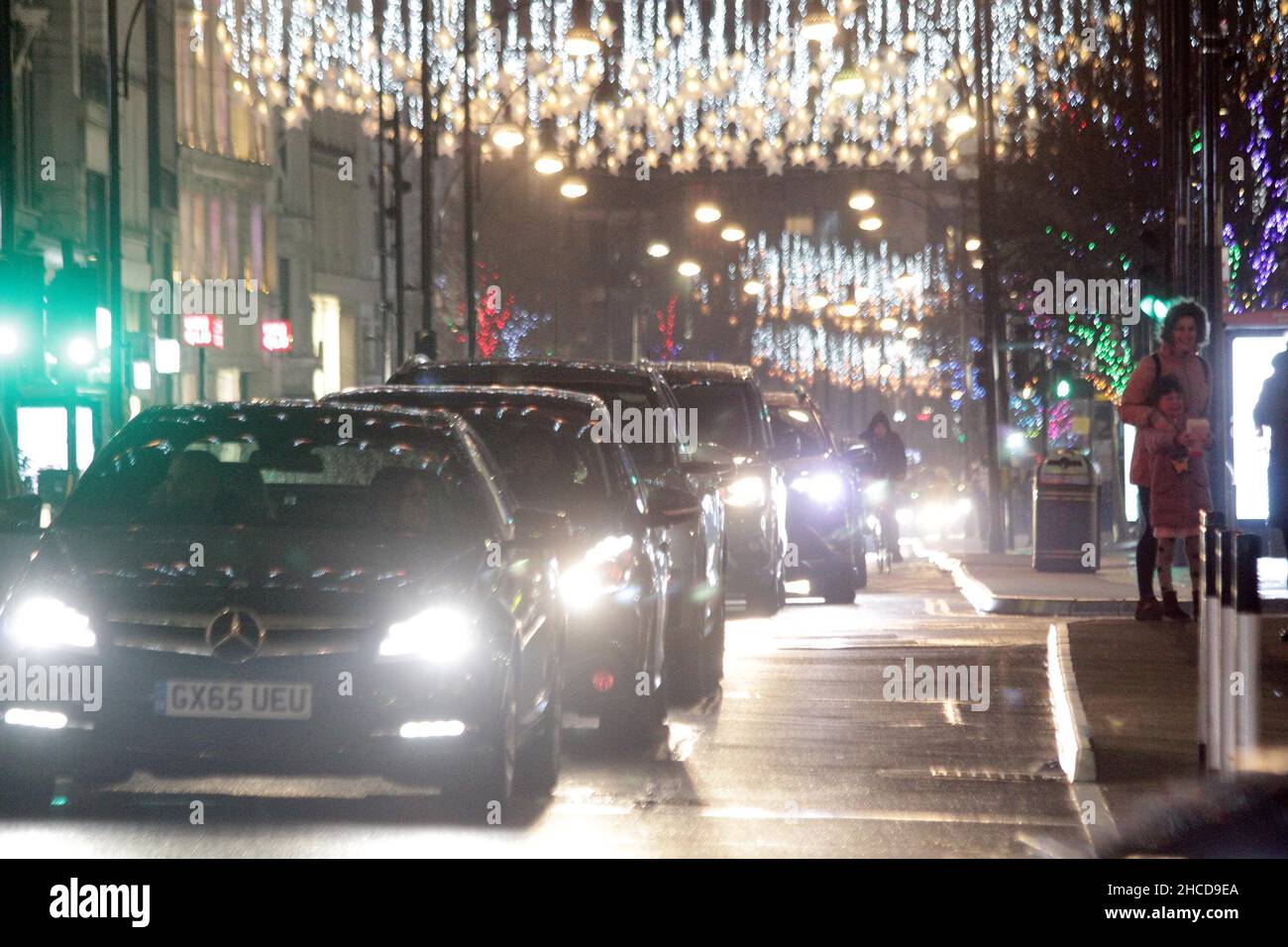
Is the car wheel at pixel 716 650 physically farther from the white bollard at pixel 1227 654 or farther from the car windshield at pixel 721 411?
the car windshield at pixel 721 411

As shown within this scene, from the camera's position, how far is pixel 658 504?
12109 mm

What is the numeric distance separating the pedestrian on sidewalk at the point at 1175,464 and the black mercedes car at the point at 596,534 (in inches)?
192

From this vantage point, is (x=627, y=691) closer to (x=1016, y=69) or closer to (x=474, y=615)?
(x=474, y=615)

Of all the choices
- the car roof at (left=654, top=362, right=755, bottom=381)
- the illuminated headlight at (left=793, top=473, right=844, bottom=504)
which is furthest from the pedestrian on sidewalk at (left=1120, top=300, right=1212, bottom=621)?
the illuminated headlight at (left=793, top=473, right=844, bottom=504)

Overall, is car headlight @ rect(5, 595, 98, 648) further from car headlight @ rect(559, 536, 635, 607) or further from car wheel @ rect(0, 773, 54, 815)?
car headlight @ rect(559, 536, 635, 607)

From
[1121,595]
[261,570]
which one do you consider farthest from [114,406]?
[261,570]

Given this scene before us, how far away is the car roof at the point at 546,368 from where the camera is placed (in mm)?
15531

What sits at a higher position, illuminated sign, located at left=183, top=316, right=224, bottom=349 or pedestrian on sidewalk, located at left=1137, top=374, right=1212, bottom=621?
illuminated sign, located at left=183, top=316, right=224, bottom=349

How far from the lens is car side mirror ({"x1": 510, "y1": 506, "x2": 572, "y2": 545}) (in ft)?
33.4

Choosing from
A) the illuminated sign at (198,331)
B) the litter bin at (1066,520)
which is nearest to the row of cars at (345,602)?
the litter bin at (1066,520)

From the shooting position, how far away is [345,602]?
8906 mm

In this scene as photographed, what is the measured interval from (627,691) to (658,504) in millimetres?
966

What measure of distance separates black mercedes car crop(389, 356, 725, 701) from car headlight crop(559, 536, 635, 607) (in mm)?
788
